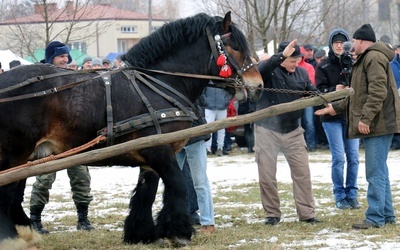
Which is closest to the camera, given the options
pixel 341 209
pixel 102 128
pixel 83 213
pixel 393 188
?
pixel 102 128

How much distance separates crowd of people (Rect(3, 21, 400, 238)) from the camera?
870 cm

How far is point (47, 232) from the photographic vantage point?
9188 mm

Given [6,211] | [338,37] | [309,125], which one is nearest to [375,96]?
[338,37]

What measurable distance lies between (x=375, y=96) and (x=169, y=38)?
A: 7.46 ft

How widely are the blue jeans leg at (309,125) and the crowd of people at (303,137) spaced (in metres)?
7.30

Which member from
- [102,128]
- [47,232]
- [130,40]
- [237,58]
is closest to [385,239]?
[237,58]

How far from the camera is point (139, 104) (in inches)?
303

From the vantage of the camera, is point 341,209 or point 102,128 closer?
point 102,128

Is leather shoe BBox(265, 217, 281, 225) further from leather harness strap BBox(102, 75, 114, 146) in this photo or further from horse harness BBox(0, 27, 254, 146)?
leather harness strap BBox(102, 75, 114, 146)

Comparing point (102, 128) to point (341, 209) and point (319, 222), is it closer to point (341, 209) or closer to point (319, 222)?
point (319, 222)

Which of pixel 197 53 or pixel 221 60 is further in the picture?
pixel 197 53

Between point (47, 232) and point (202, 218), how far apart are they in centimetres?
180

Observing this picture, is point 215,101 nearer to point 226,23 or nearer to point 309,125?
point 309,125

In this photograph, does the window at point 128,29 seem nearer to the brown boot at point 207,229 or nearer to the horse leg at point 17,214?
the brown boot at point 207,229
